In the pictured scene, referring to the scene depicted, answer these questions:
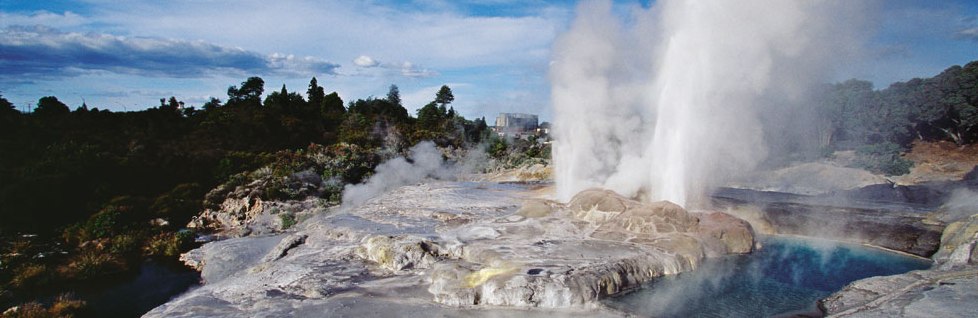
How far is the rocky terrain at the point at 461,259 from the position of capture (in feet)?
30.2

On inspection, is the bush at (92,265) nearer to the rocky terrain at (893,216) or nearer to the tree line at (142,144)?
the tree line at (142,144)

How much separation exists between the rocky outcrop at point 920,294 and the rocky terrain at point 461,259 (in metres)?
3.07

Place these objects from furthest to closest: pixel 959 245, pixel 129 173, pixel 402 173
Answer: pixel 402 173
pixel 129 173
pixel 959 245

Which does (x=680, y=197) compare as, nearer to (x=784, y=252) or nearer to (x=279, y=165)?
(x=784, y=252)

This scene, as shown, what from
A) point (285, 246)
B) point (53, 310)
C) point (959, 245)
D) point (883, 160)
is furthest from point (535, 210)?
point (883, 160)

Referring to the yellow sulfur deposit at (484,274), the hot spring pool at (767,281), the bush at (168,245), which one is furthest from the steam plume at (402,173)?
the hot spring pool at (767,281)

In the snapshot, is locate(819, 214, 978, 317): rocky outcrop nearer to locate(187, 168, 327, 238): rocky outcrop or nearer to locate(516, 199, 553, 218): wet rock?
locate(516, 199, 553, 218): wet rock

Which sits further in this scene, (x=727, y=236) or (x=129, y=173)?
(x=129, y=173)

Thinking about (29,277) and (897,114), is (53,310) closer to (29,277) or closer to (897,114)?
(29,277)

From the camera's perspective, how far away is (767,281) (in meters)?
10.9

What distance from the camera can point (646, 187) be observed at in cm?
2006

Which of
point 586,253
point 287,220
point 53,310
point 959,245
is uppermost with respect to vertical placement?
point 959,245

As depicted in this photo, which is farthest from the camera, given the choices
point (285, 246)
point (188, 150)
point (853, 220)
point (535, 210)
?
point (188, 150)

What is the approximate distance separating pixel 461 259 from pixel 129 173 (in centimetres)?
1832
